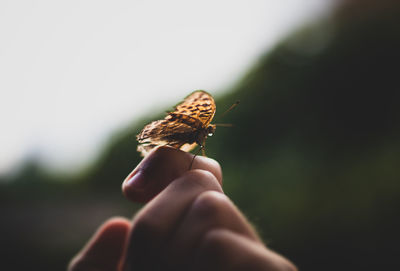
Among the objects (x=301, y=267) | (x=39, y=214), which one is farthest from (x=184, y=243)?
(x=39, y=214)

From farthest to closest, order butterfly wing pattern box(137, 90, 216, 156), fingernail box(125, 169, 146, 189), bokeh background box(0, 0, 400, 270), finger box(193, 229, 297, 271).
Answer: bokeh background box(0, 0, 400, 270)
butterfly wing pattern box(137, 90, 216, 156)
fingernail box(125, 169, 146, 189)
finger box(193, 229, 297, 271)

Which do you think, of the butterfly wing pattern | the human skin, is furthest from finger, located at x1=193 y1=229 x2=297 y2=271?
the butterfly wing pattern

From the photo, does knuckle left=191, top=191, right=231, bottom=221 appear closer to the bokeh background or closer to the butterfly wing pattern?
the butterfly wing pattern

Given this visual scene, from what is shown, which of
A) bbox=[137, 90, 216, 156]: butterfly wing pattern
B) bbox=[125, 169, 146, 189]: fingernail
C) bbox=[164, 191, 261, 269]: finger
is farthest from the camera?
bbox=[137, 90, 216, 156]: butterfly wing pattern

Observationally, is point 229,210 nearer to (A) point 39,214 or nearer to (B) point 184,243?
(B) point 184,243

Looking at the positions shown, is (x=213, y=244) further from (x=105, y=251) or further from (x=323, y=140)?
(x=323, y=140)

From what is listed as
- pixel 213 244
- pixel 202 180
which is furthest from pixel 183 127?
pixel 213 244

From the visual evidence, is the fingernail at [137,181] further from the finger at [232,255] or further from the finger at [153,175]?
the finger at [232,255]

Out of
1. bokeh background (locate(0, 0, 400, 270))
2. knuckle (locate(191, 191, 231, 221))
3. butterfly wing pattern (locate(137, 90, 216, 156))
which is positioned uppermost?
butterfly wing pattern (locate(137, 90, 216, 156))

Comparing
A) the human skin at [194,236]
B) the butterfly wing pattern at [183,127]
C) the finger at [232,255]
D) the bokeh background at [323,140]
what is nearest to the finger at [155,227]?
the human skin at [194,236]
